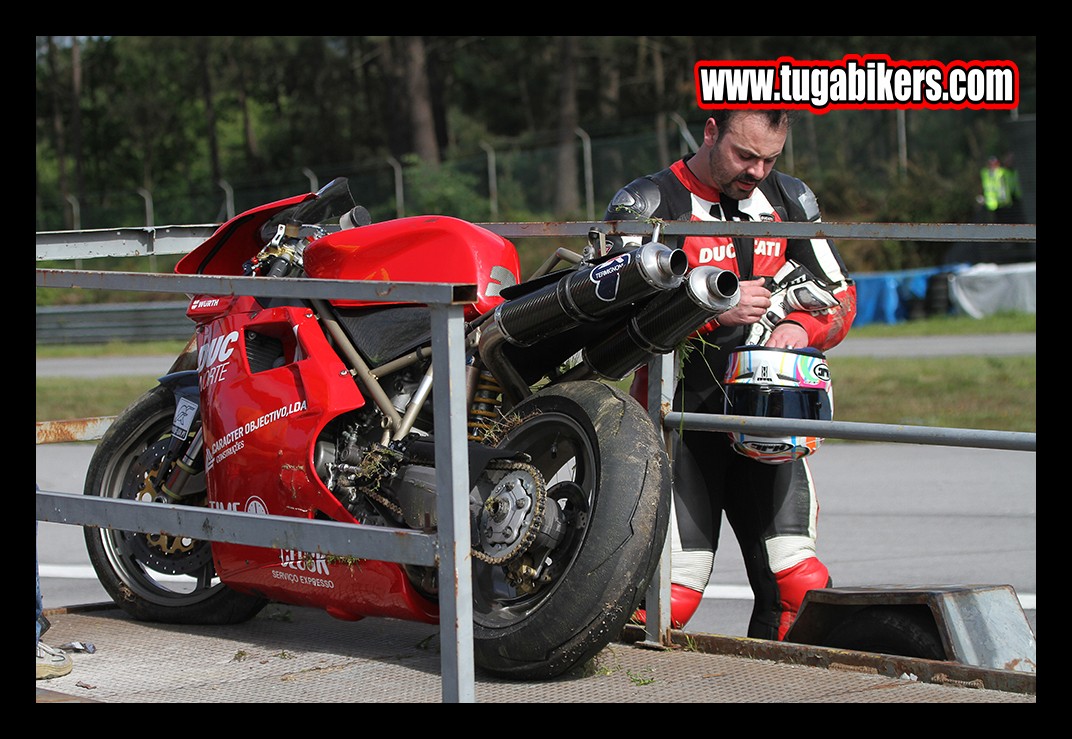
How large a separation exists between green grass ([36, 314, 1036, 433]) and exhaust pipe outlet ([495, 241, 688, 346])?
7.29 meters

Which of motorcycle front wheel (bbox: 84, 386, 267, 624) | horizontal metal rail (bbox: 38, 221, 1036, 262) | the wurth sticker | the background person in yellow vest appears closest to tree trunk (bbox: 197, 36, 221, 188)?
the wurth sticker

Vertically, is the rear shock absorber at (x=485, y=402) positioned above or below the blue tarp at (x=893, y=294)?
below

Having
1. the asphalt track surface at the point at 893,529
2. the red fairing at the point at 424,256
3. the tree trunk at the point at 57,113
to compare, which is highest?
the tree trunk at the point at 57,113

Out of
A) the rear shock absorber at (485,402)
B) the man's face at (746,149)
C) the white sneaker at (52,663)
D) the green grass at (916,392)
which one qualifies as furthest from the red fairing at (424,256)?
the green grass at (916,392)

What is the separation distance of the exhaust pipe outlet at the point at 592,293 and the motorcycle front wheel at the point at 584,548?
21cm

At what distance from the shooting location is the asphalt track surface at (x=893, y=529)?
21.3 ft

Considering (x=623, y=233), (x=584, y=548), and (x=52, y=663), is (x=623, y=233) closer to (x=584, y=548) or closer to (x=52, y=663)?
(x=584, y=548)

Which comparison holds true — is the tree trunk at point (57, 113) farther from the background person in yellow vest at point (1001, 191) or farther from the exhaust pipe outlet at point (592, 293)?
the exhaust pipe outlet at point (592, 293)

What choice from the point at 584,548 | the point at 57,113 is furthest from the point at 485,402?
the point at 57,113

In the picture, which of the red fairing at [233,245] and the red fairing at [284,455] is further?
the red fairing at [233,245]

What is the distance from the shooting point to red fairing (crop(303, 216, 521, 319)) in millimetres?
3984

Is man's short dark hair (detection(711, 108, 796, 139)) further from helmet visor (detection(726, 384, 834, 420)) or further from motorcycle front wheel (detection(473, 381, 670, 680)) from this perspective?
motorcycle front wheel (detection(473, 381, 670, 680))
